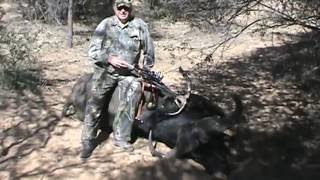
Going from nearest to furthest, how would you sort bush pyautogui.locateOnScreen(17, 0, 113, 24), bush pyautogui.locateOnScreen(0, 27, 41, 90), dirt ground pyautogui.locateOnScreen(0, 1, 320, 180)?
dirt ground pyautogui.locateOnScreen(0, 1, 320, 180) < bush pyautogui.locateOnScreen(0, 27, 41, 90) < bush pyautogui.locateOnScreen(17, 0, 113, 24)

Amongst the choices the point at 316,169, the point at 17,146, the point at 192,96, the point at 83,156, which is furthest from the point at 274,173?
the point at 17,146

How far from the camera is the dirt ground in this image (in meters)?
6.23

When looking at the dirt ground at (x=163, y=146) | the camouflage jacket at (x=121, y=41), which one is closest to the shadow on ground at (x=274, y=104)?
the dirt ground at (x=163, y=146)

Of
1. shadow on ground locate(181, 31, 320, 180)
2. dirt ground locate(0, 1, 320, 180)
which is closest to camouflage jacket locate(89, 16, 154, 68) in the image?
dirt ground locate(0, 1, 320, 180)

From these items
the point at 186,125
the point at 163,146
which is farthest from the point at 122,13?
the point at 163,146

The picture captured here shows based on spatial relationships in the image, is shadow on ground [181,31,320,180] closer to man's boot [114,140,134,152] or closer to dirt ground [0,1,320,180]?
dirt ground [0,1,320,180]

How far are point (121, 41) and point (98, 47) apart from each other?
29 centimetres

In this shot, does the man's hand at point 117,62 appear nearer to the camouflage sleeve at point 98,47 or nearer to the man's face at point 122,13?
the camouflage sleeve at point 98,47

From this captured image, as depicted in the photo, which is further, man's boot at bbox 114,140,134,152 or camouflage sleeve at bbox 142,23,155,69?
man's boot at bbox 114,140,134,152

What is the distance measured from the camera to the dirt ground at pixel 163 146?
623cm

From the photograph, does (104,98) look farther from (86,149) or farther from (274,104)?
(274,104)

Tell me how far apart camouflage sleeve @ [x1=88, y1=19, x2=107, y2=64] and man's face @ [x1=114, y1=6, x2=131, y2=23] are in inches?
7.7

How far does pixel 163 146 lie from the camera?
681cm

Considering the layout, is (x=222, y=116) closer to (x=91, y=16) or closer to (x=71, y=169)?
(x=71, y=169)
